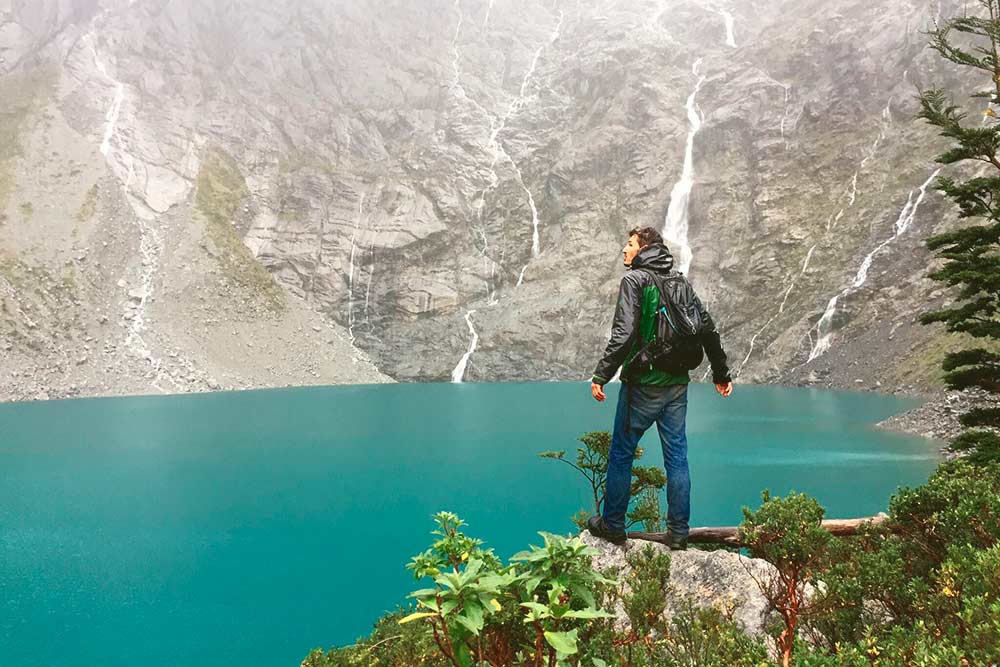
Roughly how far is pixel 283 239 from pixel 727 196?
60.2 metres

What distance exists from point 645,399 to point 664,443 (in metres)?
0.51

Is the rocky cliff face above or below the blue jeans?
above

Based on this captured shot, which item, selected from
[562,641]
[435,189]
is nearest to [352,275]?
[435,189]

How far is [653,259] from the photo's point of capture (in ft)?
20.2

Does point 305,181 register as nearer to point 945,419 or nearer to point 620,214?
point 620,214

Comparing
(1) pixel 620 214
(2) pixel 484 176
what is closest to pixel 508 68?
(2) pixel 484 176

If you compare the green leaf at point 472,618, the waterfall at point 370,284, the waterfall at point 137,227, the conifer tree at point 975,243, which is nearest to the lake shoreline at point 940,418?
the conifer tree at point 975,243

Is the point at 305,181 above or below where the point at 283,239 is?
above

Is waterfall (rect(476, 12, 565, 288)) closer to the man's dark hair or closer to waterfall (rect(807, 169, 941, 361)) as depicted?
waterfall (rect(807, 169, 941, 361))

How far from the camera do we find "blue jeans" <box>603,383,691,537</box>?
236 inches

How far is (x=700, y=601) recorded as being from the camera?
5.47 m

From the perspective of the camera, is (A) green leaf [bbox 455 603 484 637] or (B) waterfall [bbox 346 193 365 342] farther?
(B) waterfall [bbox 346 193 365 342]

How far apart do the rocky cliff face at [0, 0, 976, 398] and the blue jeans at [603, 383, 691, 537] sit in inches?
2025

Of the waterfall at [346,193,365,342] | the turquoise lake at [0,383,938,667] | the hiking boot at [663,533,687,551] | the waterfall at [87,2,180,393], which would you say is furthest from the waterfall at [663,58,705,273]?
the hiking boot at [663,533,687,551]
